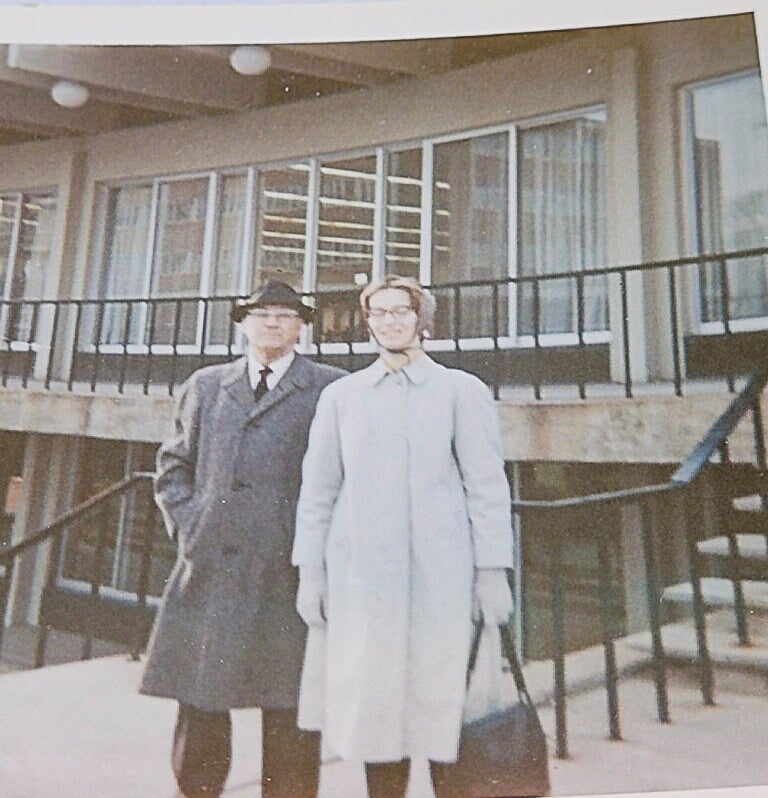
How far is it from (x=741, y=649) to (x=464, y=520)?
394mm

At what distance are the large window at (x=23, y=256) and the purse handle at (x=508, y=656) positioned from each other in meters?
0.74

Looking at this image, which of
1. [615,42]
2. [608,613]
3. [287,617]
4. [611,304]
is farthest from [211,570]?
[615,42]

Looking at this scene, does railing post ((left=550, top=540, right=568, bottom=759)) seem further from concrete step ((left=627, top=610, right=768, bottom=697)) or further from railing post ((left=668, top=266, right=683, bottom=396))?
railing post ((left=668, top=266, right=683, bottom=396))

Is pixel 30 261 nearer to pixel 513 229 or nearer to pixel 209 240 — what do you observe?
pixel 209 240

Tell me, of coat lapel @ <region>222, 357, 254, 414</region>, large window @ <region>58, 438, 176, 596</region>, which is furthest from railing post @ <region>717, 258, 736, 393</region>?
large window @ <region>58, 438, 176, 596</region>

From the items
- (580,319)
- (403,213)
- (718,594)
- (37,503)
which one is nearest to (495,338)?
(580,319)

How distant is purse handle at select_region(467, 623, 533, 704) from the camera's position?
0.74 metres

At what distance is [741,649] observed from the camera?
2.54 ft

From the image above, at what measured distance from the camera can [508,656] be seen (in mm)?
752

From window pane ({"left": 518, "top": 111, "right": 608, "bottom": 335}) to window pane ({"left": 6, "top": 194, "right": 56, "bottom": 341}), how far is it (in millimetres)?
686

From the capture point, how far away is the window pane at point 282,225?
87cm

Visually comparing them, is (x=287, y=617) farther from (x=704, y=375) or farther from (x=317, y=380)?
(x=704, y=375)

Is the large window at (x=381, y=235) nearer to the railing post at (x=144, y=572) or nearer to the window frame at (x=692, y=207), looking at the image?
the window frame at (x=692, y=207)

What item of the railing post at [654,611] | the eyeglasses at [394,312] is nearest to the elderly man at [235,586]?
the eyeglasses at [394,312]
